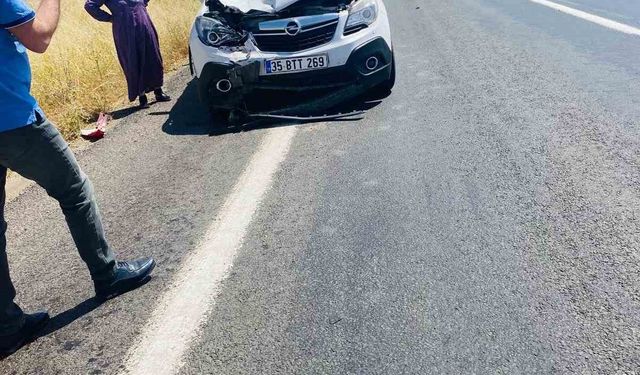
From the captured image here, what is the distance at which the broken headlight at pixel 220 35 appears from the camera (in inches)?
219

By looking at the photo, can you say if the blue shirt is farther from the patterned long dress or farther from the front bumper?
the patterned long dress

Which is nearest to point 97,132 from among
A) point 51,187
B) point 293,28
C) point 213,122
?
A: point 213,122

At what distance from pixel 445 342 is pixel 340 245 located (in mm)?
944

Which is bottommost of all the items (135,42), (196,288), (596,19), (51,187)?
(596,19)

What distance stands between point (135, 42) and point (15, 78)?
420 centimetres

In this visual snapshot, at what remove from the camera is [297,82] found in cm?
552

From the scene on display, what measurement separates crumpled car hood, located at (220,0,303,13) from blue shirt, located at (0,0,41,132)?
A: 127 inches

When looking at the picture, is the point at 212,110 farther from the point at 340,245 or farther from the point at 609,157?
the point at 609,157

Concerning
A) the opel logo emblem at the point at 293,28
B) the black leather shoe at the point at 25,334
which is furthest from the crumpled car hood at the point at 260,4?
the black leather shoe at the point at 25,334

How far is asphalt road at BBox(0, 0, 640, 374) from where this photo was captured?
2379mm

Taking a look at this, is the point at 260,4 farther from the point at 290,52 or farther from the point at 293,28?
the point at 290,52

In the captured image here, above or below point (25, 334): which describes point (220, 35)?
above

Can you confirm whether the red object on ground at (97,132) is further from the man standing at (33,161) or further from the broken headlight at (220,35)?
the man standing at (33,161)

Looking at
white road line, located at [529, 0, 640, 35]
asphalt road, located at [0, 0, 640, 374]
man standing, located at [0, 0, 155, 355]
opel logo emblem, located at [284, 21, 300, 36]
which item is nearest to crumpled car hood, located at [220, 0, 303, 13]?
opel logo emblem, located at [284, 21, 300, 36]
